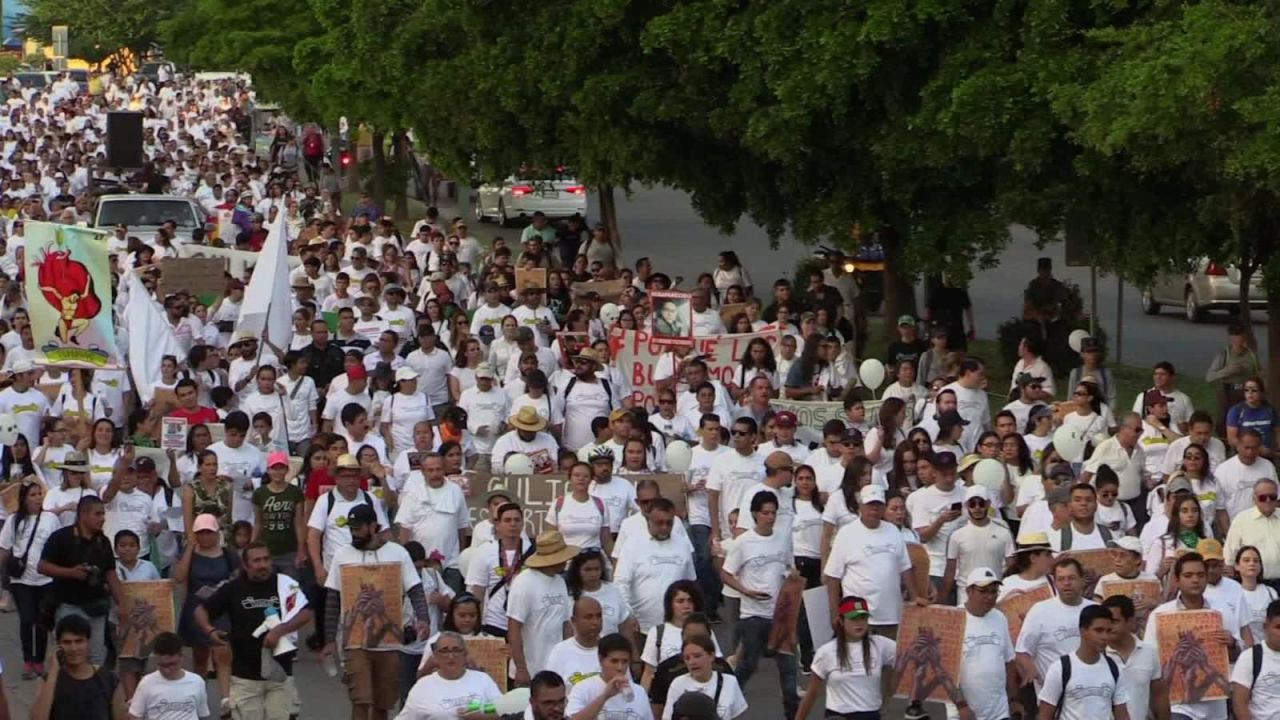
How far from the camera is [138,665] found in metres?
14.6

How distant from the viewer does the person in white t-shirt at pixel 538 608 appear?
13.4 metres

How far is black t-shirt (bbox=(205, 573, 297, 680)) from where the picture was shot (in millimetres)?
13492

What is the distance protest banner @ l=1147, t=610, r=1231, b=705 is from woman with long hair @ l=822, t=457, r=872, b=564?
8.88 ft

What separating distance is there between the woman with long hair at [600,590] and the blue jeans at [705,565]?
344 centimetres

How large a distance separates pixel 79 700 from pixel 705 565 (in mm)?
5837

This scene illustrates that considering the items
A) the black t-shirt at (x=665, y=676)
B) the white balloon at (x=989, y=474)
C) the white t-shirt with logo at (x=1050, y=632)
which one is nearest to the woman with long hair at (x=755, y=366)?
the white balloon at (x=989, y=474)

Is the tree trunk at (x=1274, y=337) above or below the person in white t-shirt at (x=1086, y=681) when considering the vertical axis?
above

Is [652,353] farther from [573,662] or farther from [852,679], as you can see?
[573,662]

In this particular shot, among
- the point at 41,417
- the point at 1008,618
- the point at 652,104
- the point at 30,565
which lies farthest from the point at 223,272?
the point at 1008,618

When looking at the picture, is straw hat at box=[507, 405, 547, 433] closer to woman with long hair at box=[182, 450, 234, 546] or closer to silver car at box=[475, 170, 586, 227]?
woman with long hair at box=[182, 450, 234, 546]

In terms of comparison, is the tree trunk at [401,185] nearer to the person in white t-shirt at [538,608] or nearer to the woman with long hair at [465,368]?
the woman with long hair at [465,368]

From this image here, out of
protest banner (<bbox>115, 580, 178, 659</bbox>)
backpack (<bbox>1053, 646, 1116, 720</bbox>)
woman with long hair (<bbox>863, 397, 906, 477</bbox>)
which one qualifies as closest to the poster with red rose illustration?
protest banner (<bbox>115, 580, 178, 659</bbox>)

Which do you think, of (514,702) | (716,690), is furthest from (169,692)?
(716,690)

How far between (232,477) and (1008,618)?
558 centimetres
